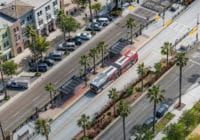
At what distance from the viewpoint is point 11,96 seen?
178 meters

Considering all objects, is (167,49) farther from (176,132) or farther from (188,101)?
(176,132)

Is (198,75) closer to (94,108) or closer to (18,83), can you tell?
(94,108)

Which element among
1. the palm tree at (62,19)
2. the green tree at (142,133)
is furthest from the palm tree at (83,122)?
the palm tree at (62,19)

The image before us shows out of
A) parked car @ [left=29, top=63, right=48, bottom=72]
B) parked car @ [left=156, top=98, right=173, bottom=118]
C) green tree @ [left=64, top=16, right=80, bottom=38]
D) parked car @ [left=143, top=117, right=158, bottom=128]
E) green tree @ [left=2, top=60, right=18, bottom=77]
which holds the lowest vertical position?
parked car @ [left=143, top=117, right=158, bottom=128]

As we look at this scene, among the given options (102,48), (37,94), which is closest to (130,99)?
(102,48)

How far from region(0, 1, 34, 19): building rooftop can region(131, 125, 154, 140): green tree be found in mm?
63037

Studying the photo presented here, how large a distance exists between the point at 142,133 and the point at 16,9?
2807 inches

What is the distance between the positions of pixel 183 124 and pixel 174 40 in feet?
169

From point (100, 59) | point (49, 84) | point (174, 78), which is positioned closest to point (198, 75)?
point (174, 78)

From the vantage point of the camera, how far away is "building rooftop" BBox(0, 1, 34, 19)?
19238 cm

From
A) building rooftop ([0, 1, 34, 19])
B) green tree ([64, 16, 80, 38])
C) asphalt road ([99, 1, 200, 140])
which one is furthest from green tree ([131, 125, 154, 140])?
building rooftop ([0, 1, 34, 19])

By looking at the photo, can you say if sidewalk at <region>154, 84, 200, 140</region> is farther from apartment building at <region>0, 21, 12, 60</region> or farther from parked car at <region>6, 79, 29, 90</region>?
apartment building at <region>0, 21, 12, 60</region>

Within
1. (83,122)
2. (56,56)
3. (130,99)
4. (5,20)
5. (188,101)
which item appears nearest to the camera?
(83,122)

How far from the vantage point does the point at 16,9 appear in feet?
636
